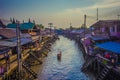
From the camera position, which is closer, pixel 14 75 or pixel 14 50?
pixel 14 75

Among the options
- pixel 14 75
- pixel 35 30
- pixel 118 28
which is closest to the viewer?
A: pixel 14 75

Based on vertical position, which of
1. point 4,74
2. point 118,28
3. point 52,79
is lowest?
point 52,79

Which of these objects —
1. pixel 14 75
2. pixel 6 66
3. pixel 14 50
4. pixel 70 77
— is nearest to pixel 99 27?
pixel 70 77

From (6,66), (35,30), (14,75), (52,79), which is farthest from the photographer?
(35,30)

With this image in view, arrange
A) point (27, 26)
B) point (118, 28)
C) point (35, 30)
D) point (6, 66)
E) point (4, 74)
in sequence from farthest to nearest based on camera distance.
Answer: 1. point (35, 30)
2. point (27, 26)
3. point (118, 28)
4. point (6, 66)
5. point (4, 74)

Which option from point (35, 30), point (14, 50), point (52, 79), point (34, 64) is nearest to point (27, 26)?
point (35, 30)

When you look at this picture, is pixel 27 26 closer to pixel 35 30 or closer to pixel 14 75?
pixel 35 30

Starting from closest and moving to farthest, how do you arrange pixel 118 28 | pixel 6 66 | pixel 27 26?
pixel 6 66 → pixel 118 28 → pixel 27 26

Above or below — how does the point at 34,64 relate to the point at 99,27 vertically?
below

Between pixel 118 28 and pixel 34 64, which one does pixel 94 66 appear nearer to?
pixel 118 28
